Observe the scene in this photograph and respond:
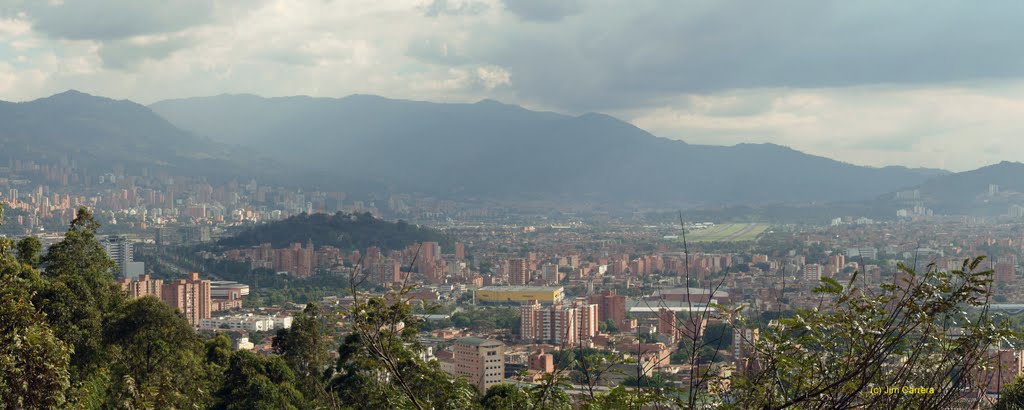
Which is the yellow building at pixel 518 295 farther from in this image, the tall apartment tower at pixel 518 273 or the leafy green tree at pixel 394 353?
the leafy green tree at pixel 394 353

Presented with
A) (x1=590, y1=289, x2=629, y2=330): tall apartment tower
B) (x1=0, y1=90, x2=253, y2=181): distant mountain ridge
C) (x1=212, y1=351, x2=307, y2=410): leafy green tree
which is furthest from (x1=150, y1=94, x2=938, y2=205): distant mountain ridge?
(x1=212, y1=351, x2=307, y2=410): leafy green tree

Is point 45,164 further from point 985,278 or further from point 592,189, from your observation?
point 985,278

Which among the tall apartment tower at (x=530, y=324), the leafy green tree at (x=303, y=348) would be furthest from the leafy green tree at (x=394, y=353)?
the tall apartment tower at (x=530, y=324)

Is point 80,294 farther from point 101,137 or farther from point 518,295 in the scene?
point 101,137

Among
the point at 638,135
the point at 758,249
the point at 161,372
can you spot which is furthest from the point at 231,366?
the point at 638,135

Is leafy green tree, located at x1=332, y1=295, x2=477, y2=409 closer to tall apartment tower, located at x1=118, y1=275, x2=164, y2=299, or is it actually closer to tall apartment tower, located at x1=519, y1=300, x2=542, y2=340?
tall apartment tower, located at x1=519, y1=300, x2=542, y2=340
